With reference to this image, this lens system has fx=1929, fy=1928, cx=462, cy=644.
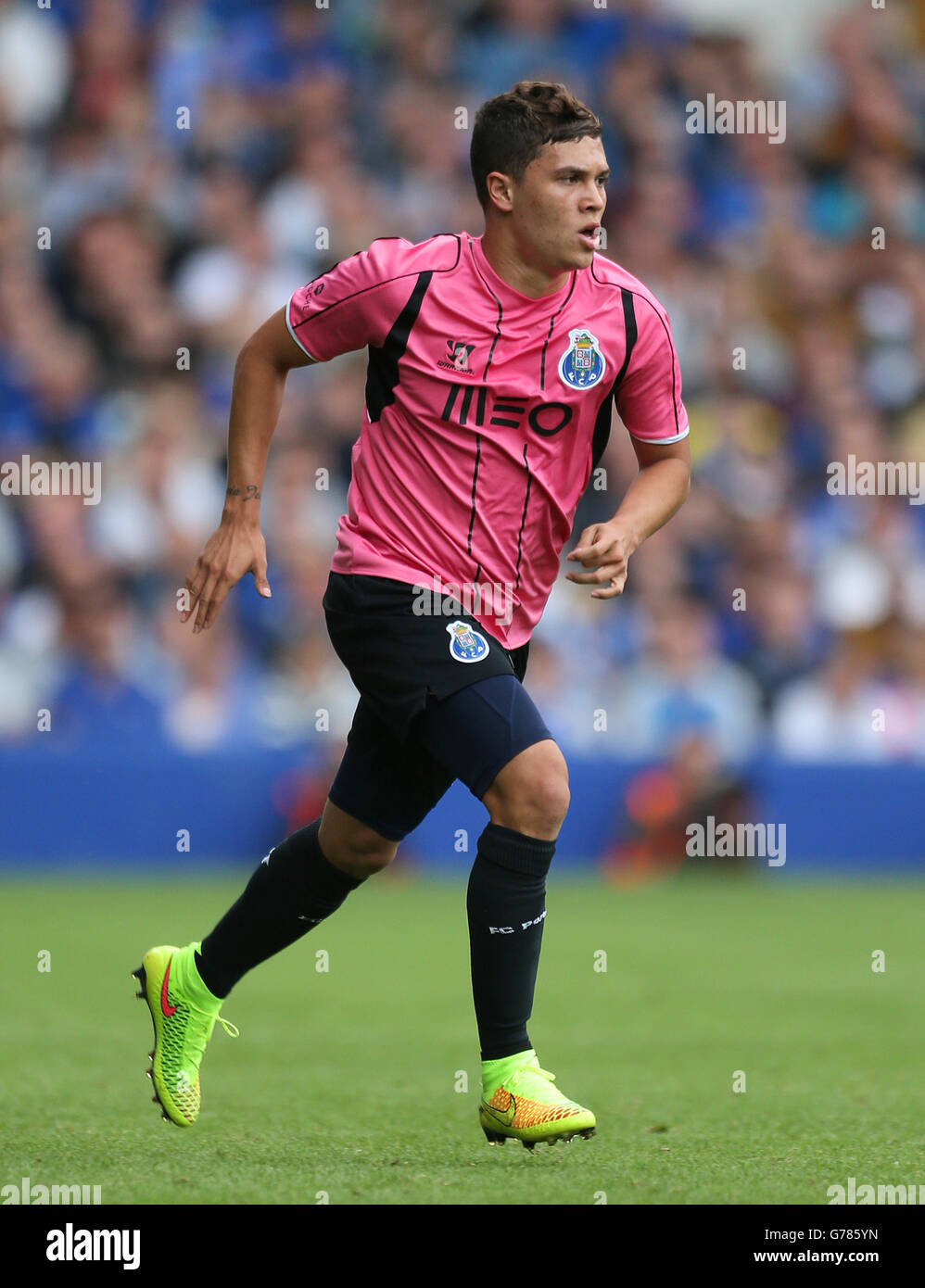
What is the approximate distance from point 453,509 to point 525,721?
0.56 m

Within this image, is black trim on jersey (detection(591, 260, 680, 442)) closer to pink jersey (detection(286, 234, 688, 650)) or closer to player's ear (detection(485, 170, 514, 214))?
pink jersey (detection(286, 234, 688, 650))

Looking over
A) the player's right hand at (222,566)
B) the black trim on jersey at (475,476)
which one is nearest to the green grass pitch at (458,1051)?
the player's right hand at (222,566)

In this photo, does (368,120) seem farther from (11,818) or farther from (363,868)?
(363,868)

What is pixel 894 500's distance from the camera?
12.8 metres

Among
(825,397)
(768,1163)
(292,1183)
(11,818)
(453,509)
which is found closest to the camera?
(292,1183)

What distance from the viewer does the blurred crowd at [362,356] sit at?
448 inches

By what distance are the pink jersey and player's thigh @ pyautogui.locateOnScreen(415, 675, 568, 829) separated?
0.26 metres

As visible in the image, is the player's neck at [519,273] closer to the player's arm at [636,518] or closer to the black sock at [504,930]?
the player's arm at [636,518]

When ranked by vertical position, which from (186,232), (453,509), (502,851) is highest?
(186,232)

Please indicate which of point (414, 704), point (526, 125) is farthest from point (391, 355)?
point (414, 704)

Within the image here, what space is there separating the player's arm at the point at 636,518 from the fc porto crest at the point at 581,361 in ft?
0.88

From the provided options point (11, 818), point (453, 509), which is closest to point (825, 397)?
point (11, 818)

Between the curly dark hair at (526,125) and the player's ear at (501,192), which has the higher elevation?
the curly dark hair at (526,125)

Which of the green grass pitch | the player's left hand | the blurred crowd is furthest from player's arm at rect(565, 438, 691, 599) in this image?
the blurred crowd
